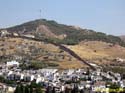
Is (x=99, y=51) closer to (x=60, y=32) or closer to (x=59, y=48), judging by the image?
(x=59, y=48)

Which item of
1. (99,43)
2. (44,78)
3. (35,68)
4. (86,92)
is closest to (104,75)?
(44,78)

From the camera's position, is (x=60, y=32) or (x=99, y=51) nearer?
(x=99, y=51)

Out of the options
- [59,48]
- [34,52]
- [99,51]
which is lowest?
[99,51]

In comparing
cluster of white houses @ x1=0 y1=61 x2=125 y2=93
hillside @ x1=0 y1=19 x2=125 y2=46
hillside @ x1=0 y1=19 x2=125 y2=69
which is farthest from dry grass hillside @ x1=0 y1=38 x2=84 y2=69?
cluster of white houses @ x1=0 y1=61 x2=125 y2=93

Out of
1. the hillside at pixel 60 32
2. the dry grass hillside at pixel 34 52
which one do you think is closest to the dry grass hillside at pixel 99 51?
the hillside at pixel 60 32

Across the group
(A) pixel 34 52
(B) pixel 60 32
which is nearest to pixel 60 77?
(A) pixel 34 52

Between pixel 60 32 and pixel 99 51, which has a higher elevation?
pixel 60 32

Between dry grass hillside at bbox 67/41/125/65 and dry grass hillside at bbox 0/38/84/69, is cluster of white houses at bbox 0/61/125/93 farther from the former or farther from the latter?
dry grass hillside at bbox 67/41/125/65
